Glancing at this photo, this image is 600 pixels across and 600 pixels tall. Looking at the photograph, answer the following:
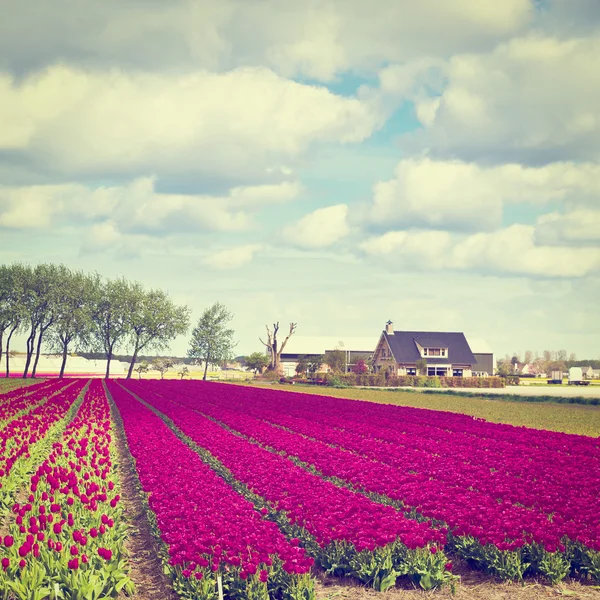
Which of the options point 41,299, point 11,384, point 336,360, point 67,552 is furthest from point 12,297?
point 67,552

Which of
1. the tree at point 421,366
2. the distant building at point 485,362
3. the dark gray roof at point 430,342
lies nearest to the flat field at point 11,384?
the tree at point 421,366

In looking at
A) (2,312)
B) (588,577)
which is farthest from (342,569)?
(2,312)

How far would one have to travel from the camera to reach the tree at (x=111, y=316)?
298ft

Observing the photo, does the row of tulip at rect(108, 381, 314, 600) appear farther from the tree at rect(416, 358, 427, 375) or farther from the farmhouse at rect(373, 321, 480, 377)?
the farmhouse at rect(373, 321, 480, 377)

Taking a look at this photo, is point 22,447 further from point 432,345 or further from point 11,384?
point 432,345

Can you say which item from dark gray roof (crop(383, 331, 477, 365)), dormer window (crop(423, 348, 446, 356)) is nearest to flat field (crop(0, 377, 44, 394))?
dark gray roof (crop(383, 331, 477, 365))

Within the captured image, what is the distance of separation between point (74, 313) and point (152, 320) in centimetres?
1073

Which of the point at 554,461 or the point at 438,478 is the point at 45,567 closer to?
the point at 438,478

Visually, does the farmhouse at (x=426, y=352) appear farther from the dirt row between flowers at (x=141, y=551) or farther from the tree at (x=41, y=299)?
the dirt row between flowers at (x=141, y=551)

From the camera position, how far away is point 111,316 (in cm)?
9069

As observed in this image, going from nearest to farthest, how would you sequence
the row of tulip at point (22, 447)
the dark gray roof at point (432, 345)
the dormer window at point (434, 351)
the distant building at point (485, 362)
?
the row of tulip at point (22, 447), the dark gray roof at point (432, 345), the dormer window at point (434, 351), the distant building at point (485, 362)

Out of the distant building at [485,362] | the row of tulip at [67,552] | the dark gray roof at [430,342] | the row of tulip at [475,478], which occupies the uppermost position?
the dark gray roof at [430,342]

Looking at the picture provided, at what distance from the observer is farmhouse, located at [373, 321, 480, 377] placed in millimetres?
98875

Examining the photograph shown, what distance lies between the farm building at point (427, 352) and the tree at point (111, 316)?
38.5m
